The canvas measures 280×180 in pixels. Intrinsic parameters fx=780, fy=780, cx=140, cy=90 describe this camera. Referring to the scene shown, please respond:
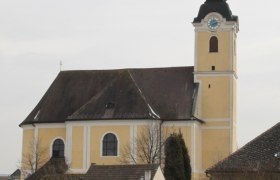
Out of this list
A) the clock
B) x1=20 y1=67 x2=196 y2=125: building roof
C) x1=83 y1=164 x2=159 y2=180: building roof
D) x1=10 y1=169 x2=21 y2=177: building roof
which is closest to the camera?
x1=83 y1=164 x2=159 y2=180: building roof

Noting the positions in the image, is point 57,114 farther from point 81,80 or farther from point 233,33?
point 233,33

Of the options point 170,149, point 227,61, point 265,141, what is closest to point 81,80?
point 227,61

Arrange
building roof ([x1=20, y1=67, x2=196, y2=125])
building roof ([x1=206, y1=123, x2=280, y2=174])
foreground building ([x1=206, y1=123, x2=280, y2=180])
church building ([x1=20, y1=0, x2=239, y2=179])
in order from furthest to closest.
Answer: building roof ([x1=20, y1=67, x2=196, y2=125]) < church building ([x1=20, y1=0, x2=239, y2=179]) < building roof ([x1=206, y1=123, x2=280, y2=174]) < foreground building ([x1=206, y1=123, x2=280, y2=180])

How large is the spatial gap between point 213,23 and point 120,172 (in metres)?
21.8

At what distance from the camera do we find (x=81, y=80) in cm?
→ 6831

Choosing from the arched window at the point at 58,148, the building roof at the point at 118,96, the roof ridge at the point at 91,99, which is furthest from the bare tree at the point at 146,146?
the arched window at the point at 58,148

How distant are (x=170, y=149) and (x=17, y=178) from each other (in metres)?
28.5

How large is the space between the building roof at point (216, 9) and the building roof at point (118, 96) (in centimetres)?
466

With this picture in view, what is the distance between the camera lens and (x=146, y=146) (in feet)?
201

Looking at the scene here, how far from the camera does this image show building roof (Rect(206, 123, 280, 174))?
30469 mm

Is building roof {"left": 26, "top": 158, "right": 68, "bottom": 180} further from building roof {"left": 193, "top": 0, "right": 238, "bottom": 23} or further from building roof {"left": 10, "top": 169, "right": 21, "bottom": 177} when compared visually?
building roof {"left": 193, "top": 0, "right": 238, "bottom": 23}

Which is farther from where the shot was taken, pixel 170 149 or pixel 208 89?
pixel 208 89

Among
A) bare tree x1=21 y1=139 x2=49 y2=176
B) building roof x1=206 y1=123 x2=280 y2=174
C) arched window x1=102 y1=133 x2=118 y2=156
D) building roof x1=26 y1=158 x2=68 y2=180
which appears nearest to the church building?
arched window x1=102 y1=133 x2=118 y2=156

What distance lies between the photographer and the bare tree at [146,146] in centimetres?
6081
